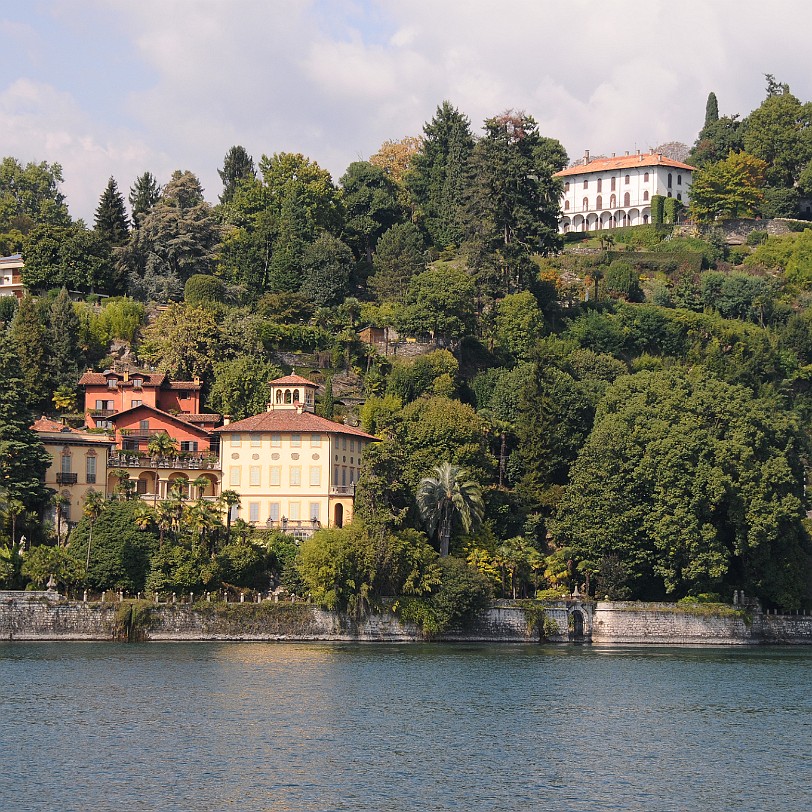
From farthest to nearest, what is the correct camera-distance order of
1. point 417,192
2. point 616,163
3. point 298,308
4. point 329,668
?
point 616,163, point 417,192, point 298,308, point 329,668

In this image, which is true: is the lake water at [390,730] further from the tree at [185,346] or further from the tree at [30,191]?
the tree at [30,191]

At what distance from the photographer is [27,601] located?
80312 mm

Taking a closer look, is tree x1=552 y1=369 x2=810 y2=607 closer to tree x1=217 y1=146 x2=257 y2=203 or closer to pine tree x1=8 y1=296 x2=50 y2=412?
pine tree x1=8 y1=296 x2=50 y2=412

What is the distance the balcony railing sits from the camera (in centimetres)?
9506

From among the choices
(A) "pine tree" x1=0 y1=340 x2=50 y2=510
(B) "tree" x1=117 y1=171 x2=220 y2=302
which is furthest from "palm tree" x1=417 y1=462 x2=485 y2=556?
(B) "tree" x1=117 y1=171 x2=220 y2=302

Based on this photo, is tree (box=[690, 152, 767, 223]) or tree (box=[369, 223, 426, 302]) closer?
tree (box=[369, 223, 426, 302])

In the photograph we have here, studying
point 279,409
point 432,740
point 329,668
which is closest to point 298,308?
point 279,409

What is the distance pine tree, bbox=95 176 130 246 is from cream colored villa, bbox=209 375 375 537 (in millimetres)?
32761

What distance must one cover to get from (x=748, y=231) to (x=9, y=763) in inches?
4612

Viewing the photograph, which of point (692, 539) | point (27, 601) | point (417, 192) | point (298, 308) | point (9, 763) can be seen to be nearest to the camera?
point (9, 763)

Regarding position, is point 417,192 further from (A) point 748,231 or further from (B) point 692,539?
(B) point 692,539

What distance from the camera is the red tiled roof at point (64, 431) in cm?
9238

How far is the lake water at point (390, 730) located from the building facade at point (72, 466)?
13490mm

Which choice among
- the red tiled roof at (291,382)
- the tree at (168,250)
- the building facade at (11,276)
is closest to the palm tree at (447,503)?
the red tiled roof at (291,382)
